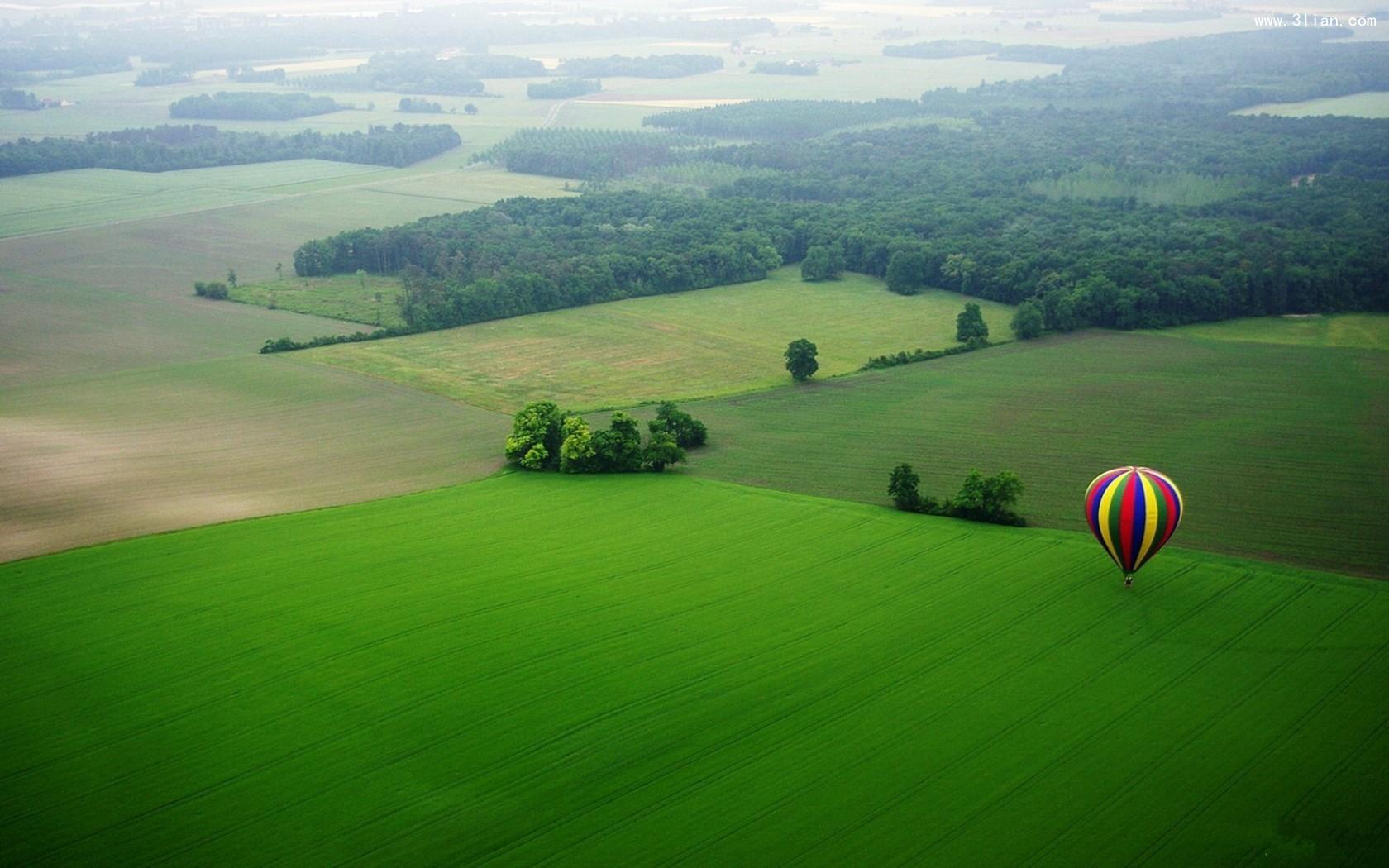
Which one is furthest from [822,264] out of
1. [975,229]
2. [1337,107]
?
[1337,107]

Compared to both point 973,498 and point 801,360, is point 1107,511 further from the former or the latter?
point 801,360

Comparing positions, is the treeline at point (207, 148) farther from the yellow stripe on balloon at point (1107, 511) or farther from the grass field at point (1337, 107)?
the yellow stripe on balloon at point (1107, 511)

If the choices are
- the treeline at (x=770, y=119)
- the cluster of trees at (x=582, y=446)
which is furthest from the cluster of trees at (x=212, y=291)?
the treeline at (x=770, y=119)

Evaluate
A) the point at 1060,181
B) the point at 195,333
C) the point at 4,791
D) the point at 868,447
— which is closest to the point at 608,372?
the point at 868,447

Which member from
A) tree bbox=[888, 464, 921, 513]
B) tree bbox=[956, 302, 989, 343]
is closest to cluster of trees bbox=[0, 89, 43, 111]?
tree bbox=[956, 302, 989, 343]

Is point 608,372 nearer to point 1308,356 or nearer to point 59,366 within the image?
point 59,366

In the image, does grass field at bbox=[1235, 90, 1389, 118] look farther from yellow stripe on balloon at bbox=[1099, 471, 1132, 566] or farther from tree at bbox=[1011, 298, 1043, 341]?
yellow stripe on balloon at bbox=[1099, 471, 1132, 566]
